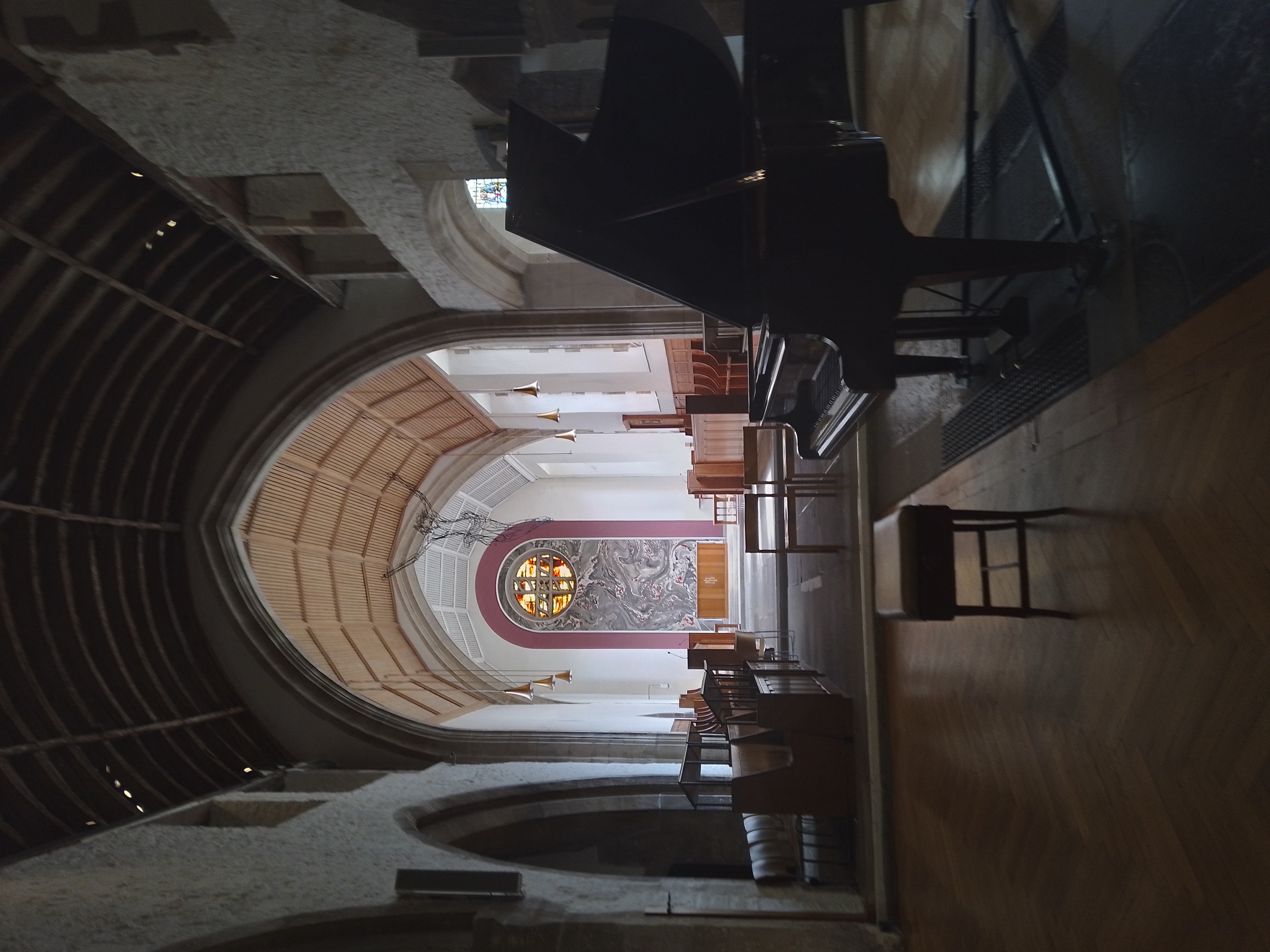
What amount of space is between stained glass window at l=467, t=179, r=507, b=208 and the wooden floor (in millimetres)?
6388

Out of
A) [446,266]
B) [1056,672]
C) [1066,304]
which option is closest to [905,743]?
[1056,672]

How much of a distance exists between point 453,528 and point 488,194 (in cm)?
585

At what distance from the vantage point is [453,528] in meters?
13.1

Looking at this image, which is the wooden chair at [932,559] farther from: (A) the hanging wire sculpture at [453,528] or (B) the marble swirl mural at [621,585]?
(B) the marble swirl mural at [621,585]

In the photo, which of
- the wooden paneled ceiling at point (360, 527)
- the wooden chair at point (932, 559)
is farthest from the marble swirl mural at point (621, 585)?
the wooden chair at point (932, 559)

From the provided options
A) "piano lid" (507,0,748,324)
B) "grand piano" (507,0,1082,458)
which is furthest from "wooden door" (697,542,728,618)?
"piano lid" (507,0,748,324)

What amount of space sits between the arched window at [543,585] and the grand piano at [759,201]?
12.3m

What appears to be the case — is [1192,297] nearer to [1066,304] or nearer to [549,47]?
[1066,304]

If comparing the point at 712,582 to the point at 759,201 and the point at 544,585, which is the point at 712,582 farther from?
the point at 759,201

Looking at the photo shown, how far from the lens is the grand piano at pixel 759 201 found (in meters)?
2.11

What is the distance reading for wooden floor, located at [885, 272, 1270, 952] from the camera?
1.46 metres

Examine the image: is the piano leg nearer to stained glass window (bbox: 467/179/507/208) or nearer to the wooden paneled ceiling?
the wooden paneled ceiling

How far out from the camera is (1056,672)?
6.98 ft

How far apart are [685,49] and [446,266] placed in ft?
11.9
